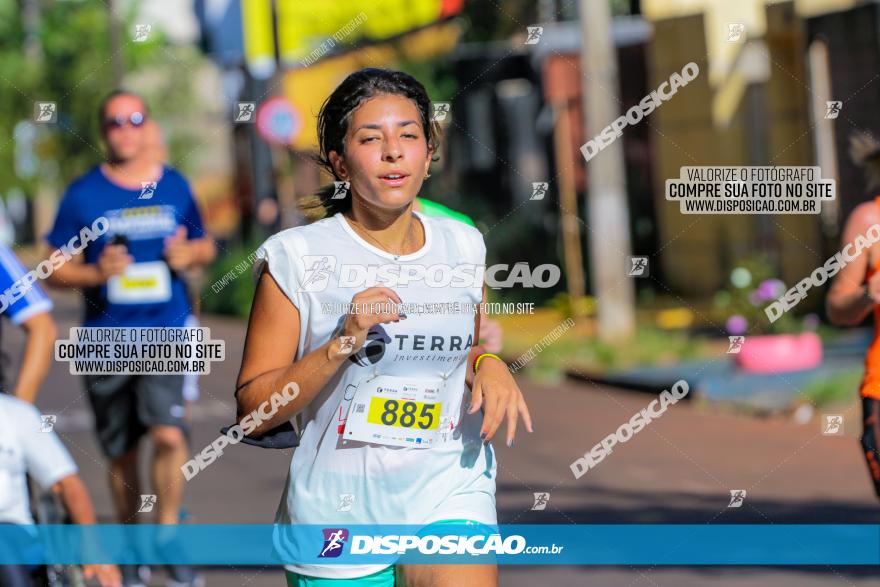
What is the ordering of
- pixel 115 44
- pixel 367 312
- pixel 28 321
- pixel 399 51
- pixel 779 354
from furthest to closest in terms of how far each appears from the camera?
1. pixel 115 44
2. pixel 399 51
3. pixel 779 354
4. pixel 28 321
5. pixel 367 312

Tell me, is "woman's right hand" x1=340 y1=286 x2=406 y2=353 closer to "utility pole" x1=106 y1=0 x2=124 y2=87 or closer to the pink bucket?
the pink bucket

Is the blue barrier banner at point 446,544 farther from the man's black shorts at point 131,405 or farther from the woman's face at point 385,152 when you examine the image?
the woman's face at point 385,152

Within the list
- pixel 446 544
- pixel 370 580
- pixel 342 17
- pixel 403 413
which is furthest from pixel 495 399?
pixel 342 17

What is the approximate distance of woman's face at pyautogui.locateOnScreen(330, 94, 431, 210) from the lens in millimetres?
3895

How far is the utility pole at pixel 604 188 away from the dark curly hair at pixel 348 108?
13.1 m

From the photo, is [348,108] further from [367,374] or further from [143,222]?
[143,222]

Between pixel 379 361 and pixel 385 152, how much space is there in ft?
1.59

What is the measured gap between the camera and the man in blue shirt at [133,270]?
23.0 ft

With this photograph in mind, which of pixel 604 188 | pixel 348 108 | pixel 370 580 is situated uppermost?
pixel 604 188

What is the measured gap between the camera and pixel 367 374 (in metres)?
3.92

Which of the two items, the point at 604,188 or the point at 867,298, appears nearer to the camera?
the point at 867,298

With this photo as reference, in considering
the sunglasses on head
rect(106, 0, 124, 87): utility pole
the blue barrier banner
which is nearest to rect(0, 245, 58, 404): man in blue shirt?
the blue barrier banner

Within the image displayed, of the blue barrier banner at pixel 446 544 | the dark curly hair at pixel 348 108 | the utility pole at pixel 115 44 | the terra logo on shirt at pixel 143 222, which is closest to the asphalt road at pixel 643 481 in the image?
the blue barrier banner at pixel 446 544

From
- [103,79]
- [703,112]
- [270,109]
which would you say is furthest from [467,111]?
[103,79]
